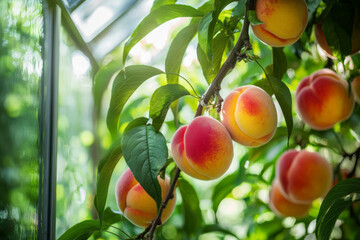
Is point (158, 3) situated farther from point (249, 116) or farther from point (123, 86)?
point (249, 116)

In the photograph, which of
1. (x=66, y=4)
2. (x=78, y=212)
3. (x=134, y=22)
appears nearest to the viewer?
(x=66, y=4)

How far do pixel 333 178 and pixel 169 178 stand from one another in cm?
40

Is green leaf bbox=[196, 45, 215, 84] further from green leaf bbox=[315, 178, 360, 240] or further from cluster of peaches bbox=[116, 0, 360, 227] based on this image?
green leaf bbox=[315, 178, 360, 240]

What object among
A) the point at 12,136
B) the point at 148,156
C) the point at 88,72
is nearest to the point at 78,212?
the point at 88,72

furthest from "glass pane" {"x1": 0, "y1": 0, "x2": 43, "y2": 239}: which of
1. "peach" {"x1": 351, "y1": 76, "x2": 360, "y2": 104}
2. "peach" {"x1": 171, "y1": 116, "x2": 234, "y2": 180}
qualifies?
"peach" {"x1": 351, "y1": 76, "x2": 360, "y2": 104}

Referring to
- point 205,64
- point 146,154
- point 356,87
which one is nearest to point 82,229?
point 146,154

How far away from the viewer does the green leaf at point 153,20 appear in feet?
1.86

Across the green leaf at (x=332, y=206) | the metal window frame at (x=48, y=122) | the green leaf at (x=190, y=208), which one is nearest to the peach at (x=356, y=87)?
the green leaf at (x=332, y=206)

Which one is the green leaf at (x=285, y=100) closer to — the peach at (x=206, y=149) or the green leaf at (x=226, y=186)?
the peach at (x=206, y=149)

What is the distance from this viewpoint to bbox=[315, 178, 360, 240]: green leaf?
1.87ft

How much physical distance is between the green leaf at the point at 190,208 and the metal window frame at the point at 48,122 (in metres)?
0.24

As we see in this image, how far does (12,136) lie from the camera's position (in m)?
0.58

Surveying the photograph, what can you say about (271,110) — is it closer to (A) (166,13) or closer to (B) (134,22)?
(A) (166,13)

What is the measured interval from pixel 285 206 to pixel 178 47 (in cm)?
45
